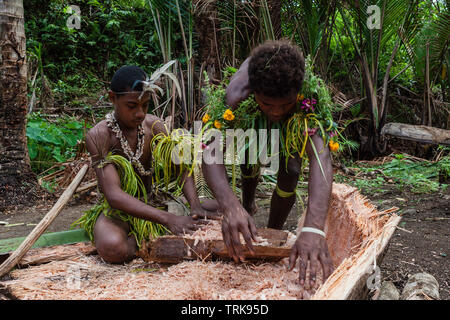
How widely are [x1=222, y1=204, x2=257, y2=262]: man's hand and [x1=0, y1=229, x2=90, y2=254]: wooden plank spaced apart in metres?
1.33

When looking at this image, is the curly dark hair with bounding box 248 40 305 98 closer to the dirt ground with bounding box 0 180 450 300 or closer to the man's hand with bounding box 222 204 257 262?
the man's hand with bounding box 222 204 257 262

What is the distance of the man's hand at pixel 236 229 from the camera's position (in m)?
1.80

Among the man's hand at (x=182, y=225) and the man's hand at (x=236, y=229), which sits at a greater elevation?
the man's hand at (x=236, y=229)

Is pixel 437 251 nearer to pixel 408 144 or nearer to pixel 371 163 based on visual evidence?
pixel 371 163

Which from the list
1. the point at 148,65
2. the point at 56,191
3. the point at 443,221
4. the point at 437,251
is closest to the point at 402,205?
the point at 443,221

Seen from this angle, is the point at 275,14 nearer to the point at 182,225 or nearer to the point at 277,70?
the point at 277,70

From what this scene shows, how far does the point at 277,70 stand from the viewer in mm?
1730

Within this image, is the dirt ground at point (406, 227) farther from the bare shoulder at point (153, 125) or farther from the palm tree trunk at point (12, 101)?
the bare shoulder at point (153, 125)

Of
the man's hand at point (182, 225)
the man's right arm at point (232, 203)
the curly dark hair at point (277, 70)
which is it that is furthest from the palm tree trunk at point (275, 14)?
the man's hand at point (182, 225)

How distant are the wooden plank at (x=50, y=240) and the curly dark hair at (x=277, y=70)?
1.72 metres

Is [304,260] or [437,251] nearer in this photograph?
[304,260]

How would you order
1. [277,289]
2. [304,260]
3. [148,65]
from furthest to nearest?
[148,65]
[277,289]
[304,260]

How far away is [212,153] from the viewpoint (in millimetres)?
2115
